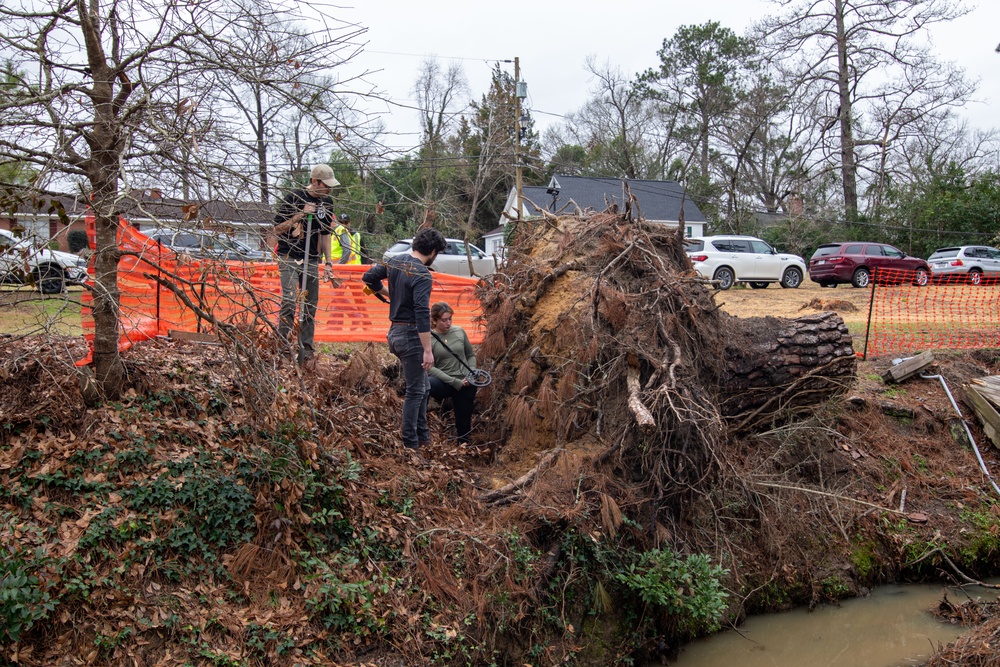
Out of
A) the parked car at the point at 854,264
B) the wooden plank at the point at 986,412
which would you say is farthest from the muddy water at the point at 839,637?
the parked car at the point at 854,264

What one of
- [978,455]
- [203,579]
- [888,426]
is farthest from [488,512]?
[978,455]

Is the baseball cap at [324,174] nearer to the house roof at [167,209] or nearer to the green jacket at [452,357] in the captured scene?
the house roof at [167,209]

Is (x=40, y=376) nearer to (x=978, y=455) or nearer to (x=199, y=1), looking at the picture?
(x=199, y=1)

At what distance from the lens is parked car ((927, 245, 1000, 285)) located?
23.4 m

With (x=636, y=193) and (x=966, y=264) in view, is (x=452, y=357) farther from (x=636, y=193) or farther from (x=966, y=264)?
(x=636, y=193)

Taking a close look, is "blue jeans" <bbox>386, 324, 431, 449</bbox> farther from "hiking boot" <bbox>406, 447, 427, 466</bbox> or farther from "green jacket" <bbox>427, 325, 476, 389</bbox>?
"green jacket" <bbox>427, 325, 476, 389</bbox>

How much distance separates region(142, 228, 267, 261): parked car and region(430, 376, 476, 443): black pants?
237 centimetres

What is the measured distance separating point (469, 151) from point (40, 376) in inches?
749

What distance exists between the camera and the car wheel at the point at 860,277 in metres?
21.8

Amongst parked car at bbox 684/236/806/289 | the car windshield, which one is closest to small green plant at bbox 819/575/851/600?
parked car at bbox 684/236/806/289

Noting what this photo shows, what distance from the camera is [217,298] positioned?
202 inches

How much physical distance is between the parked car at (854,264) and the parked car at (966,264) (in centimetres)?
103

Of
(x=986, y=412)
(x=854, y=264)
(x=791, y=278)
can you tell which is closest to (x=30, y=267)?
(x=986, y=412)

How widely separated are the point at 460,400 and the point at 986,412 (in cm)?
623
